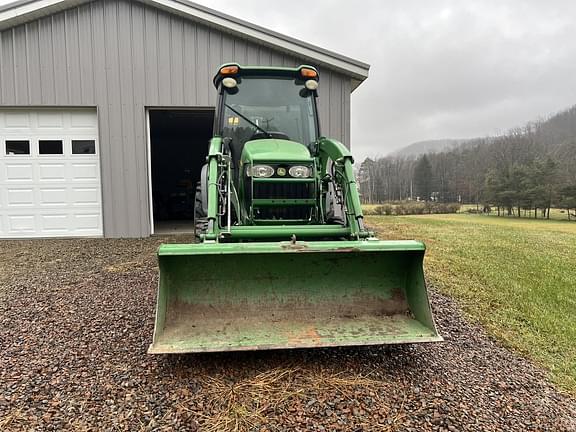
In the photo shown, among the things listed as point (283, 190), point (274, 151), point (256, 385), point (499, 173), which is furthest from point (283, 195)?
point (499, 173)

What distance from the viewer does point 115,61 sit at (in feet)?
28.0

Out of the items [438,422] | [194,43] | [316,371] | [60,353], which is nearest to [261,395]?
[316,371]

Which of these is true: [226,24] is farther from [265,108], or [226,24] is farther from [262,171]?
[262,171]

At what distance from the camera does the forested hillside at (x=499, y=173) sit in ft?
120

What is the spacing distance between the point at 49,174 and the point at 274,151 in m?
6.91

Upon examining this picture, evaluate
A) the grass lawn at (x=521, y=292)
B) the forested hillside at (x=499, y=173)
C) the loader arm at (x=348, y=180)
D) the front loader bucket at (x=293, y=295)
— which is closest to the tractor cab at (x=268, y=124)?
the loader arm at (x=348, y=180)

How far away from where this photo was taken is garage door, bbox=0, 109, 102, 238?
8672mm

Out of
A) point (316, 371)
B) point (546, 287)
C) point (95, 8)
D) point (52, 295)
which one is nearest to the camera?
point (316, 371)

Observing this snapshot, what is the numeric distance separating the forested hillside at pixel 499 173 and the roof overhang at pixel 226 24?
3333 cm

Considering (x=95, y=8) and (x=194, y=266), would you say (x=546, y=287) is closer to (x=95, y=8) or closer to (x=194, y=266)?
(x=194, y=266)

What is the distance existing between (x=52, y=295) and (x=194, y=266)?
2575mm

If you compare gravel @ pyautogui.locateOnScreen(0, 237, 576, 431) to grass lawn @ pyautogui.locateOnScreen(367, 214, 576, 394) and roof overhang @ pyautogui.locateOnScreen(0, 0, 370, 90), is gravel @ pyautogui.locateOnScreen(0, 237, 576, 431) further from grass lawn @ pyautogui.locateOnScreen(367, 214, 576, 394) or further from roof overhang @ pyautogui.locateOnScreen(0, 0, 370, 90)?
roof overhang @ pyautogui.locateOnScreen(0, 0, 370, 90)

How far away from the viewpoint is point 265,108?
4.84 m

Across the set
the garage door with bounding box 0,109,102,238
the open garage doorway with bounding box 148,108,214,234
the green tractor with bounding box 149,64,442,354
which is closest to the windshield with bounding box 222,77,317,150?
the green tractor with bounding box 149,64,442,354
